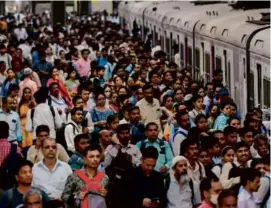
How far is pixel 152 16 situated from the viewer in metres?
36.8

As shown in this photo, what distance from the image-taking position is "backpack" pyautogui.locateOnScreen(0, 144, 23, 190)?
10.7 meters

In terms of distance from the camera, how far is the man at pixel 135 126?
1280cm

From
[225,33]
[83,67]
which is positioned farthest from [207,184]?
[83,67]

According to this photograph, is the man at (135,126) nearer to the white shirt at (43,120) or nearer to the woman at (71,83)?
the white shirt at (43,120)

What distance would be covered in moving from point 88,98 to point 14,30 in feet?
71.9

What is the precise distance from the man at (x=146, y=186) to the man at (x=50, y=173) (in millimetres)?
638

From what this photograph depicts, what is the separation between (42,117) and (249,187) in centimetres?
460

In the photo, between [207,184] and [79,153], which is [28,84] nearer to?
[79,153]

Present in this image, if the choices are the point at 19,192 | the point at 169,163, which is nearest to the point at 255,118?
the point at 169,163

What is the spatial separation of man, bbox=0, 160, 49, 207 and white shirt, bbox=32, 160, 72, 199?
590 millimetres

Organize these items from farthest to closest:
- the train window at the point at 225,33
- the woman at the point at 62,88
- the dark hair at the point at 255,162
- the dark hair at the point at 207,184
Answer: the train window at the point at 225,33 → the woman at the point at 62,88 → the dark hair at the point at 255,162 → the dark hair at the point at 207,184

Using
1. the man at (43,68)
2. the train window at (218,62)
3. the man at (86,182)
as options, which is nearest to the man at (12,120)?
the man at (86,182)

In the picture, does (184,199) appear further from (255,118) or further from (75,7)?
(75,7)

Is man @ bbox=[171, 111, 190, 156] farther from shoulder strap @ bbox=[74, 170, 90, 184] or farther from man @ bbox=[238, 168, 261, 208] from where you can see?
man @ bbox=[238, 168, 261, 208]
